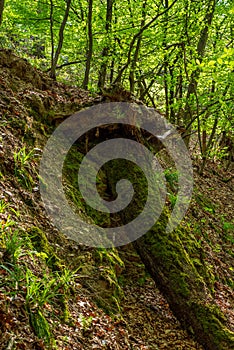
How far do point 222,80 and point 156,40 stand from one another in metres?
2.69

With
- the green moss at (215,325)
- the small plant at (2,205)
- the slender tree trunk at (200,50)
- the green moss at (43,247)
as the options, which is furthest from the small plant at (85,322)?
the slender tree trunk at (200,50)

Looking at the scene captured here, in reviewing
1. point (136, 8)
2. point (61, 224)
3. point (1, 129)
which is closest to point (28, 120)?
point (1, 129)

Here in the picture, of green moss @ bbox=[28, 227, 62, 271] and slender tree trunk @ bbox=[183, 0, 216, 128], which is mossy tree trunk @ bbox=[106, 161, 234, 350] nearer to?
green moss @ bbox=[28, 227, 62, 271]

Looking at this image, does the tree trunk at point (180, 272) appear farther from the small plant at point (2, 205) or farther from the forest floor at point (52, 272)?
the small plant at point (2, 205)

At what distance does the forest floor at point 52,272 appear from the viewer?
3.32 meters

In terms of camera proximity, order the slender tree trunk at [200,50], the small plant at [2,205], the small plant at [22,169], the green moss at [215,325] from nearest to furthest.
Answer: the small plant at [2,205]
the small plant at [22,169]
the green moss at [215,325]
the slender tree trunk at [200,50]

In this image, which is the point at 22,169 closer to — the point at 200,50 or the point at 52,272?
the point at 52,272

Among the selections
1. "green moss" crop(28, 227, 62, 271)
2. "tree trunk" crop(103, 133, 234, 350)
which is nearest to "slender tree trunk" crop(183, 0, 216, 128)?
"tree trunk" crop(103, 133, 234, 350)

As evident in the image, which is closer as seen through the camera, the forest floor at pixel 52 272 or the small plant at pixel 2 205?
the forest floor at pixel 52 272

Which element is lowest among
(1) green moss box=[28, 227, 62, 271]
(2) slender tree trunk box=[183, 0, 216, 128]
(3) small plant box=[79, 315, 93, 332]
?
(3) small plant box=[79, 315, 93, 332]

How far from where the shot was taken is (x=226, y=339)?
5.26 meters

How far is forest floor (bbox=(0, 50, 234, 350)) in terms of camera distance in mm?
3324

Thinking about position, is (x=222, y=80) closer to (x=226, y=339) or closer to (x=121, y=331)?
(x=226, y=339)

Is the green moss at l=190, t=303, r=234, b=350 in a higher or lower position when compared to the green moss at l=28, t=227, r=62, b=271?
lower
